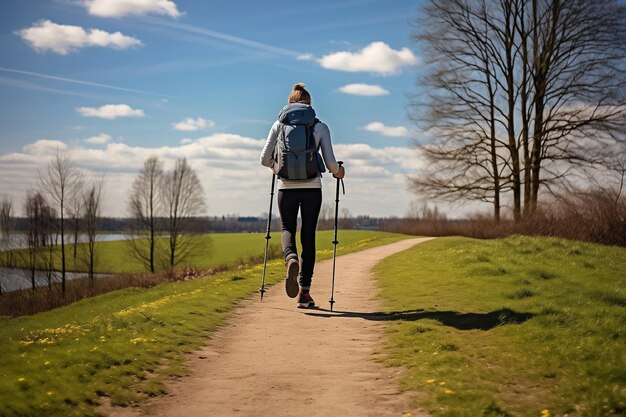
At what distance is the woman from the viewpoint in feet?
32.3

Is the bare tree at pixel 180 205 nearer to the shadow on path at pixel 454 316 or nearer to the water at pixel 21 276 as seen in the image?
the water at pixel 21 276

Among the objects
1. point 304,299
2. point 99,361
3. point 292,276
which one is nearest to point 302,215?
point 292,276

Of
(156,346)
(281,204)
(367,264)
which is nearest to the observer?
(156,346)

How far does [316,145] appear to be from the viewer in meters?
9.86

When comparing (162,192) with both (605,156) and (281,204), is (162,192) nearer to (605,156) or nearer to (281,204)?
(605,156)

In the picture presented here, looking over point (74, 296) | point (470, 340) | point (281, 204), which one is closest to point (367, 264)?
point (281, 204)

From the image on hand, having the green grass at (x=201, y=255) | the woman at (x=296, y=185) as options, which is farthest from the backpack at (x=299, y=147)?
the green grass at (x=201, y=255)

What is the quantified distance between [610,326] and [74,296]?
151 feet

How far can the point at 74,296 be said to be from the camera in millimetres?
47781

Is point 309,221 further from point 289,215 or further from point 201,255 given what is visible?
point 201,255

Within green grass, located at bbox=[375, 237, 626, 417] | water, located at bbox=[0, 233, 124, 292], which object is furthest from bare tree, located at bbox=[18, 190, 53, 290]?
green grass, located at bbox=[375, 237, 626, 417]

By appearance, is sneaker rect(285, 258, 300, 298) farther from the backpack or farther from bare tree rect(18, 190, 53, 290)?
bare tree rect(18, 190, 53, 290)

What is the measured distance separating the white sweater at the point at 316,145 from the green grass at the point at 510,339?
9.00 feet

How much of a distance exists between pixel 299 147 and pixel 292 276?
2163 mm
